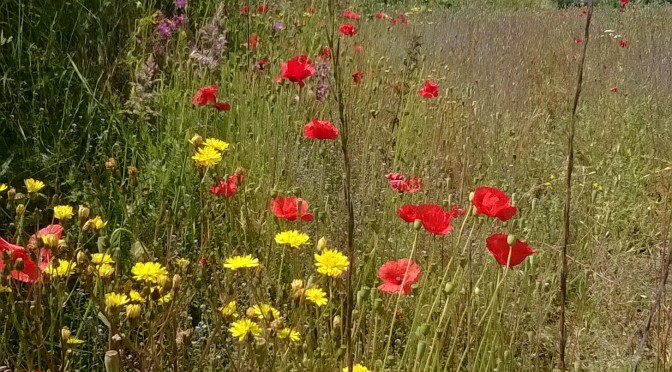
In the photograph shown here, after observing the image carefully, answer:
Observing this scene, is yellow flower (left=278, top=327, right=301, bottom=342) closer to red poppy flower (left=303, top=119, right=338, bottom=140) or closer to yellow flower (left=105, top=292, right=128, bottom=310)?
yellow flower (left=105, top=292, right=128, bottom=310)

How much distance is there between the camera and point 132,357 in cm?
168

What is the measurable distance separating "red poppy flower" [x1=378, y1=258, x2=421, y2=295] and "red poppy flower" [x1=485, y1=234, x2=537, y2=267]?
0.49 feet

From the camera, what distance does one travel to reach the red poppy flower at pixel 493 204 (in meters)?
1.29

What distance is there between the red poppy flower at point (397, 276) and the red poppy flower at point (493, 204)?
0.17 meters

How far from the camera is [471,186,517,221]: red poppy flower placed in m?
1.29

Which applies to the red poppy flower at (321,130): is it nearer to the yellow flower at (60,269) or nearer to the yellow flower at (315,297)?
the yellow flower at (315,297)

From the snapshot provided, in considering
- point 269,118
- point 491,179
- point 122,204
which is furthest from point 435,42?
point 122,204

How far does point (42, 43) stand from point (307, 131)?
160cm

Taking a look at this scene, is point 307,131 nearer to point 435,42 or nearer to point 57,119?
point 57,119

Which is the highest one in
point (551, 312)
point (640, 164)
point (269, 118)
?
point (269, 118)

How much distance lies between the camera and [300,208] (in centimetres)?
151

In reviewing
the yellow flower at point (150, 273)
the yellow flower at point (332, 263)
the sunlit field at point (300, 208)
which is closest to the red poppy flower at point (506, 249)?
the sunlit field at point (300, 208)

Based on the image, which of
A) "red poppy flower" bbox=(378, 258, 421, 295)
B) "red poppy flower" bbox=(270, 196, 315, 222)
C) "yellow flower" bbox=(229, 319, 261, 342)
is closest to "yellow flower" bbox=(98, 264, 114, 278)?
"yellow flower" bbox=(229, 319, 261, 342)

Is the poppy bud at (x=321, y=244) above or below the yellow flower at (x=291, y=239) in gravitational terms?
above
